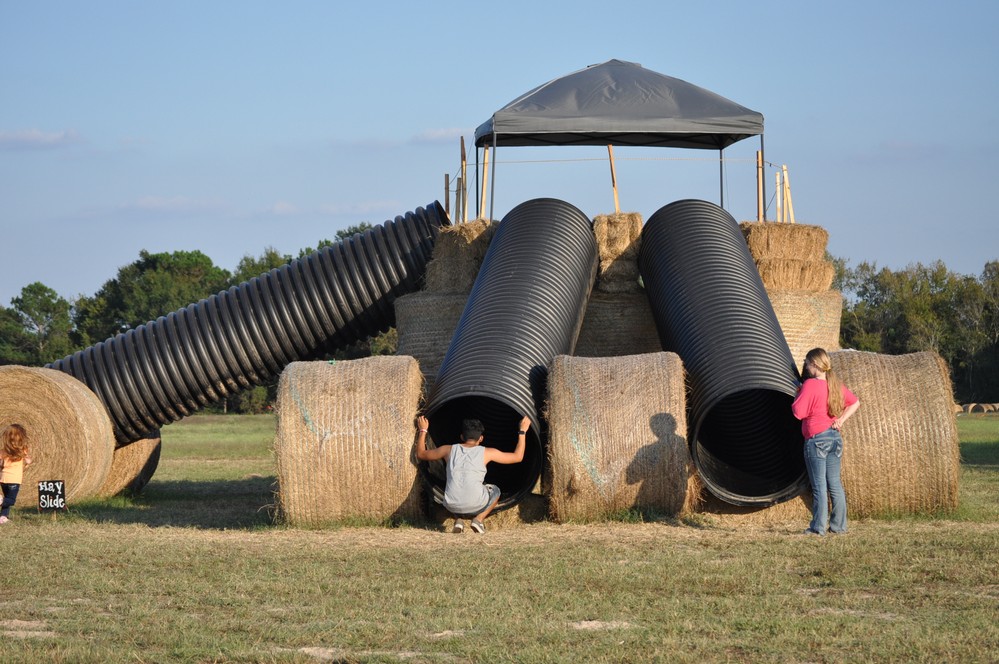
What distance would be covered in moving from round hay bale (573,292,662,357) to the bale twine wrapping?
0.14 metres

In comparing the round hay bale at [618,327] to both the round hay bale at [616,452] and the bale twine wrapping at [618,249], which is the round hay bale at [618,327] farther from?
the round hay bale at [616,452]

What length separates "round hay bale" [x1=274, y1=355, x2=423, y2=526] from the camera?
1130cm

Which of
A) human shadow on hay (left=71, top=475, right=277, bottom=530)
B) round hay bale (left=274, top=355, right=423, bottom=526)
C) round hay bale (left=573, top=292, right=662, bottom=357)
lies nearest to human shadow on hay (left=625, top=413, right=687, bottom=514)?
round hay bale (left=274, top=355, right=423, bottom=526)

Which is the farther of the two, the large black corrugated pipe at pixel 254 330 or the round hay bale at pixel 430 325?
the round hay bale at pixel 430 325

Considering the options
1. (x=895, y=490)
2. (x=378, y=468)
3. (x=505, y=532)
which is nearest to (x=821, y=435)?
(x=895, y=490)

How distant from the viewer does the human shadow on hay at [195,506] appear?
12578 mm

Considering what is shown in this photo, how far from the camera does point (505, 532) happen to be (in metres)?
11.2

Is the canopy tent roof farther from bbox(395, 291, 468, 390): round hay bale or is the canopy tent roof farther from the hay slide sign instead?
the hay slide sign

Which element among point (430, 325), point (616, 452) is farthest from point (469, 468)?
point (430, 325)

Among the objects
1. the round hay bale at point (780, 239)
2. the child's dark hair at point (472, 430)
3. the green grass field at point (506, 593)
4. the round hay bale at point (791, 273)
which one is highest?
the round hay bale at point (780, 239)

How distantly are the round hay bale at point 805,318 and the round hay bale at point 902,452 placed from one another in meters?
3.89

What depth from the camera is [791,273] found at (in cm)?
1584

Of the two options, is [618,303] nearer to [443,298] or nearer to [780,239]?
[443,298]

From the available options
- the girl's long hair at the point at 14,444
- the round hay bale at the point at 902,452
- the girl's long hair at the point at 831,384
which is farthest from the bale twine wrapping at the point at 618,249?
the girl's long hair at the point at 14,444
